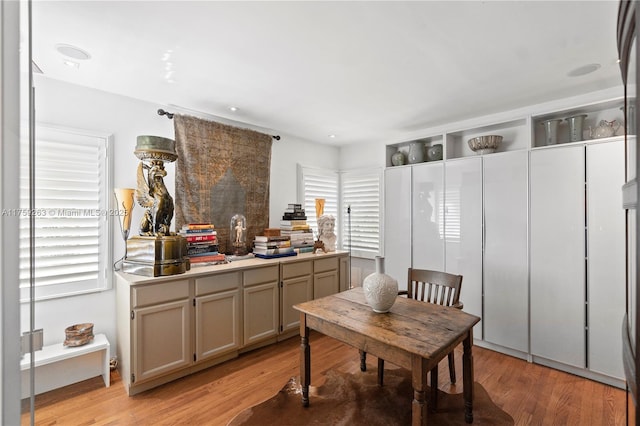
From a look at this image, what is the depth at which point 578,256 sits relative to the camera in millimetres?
2656

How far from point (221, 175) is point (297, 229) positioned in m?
1.13

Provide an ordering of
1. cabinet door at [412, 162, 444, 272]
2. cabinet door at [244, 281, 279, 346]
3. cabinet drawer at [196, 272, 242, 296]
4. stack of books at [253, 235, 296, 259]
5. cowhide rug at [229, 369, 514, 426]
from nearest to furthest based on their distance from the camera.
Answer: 1. cowhide rug at [229, 369, 514, 426]
2. cabinet drawer at [196, 272, 242, 296]
3. cabinet door at [244, 281, 279, 346]
4. stack of books at [253, 235, 296, 259]
5. cabinet door at [412, 162, 444, 272]

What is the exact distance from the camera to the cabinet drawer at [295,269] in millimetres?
3311

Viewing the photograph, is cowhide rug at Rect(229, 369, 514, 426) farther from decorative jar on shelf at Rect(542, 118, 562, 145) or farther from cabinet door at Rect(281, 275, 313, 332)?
decorative jar on shelf at Rect(542, 118, 562, 145)

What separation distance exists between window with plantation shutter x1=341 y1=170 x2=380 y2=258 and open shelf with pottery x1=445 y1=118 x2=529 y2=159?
44.3 inches

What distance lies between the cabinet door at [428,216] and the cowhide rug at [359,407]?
55.4 inches

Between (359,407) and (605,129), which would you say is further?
(605,129)

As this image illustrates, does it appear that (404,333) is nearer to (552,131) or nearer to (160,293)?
(160,293)

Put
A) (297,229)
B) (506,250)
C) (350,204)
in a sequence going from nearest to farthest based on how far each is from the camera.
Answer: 1. (506,250)
2. (297,229)
3. (350,204)

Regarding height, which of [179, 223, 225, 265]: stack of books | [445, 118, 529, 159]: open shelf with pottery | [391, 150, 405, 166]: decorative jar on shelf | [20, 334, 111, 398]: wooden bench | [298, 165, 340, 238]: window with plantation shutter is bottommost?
[20, 334, 111, 398]: wooden bench

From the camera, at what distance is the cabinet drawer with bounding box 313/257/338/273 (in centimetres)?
362

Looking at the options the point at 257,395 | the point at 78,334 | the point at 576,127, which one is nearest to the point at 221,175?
the point at 78,334

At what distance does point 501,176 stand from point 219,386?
10.8ft

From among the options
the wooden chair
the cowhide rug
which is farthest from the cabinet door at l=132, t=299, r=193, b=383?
the wooden chair
